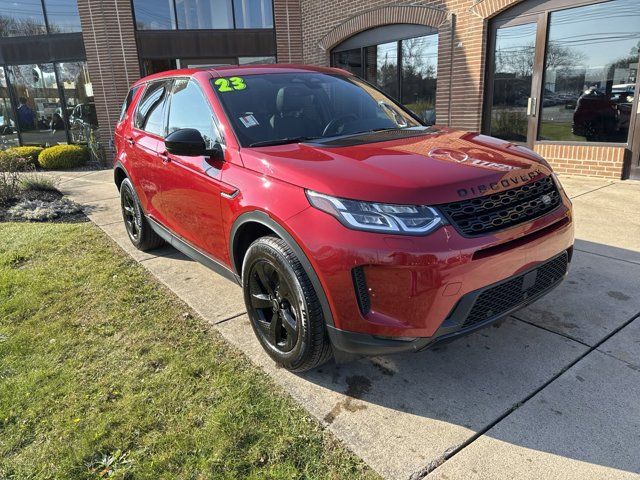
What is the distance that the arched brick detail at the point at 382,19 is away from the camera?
9367 mm

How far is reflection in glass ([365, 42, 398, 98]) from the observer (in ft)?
35.7

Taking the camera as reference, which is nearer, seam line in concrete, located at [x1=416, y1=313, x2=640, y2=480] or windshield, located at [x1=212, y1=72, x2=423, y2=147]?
seam line in concrete, located at [x1=416, y1=313, x2=640, y2=480]

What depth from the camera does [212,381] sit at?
2.81 meters

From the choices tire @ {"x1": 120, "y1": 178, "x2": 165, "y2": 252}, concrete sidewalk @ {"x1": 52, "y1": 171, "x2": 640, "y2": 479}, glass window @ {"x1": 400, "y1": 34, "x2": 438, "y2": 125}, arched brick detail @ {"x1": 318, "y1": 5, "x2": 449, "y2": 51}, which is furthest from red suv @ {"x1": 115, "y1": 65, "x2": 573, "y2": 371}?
glass window @ {"x1": 400, "y1": 34, "x2": 438, "y2": 125}

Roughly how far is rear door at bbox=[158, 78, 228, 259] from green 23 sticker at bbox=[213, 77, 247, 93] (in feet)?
0.47

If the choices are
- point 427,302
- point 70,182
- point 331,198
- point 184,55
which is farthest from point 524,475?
point 184,55

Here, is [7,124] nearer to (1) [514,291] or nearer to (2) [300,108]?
(2) [300,108]

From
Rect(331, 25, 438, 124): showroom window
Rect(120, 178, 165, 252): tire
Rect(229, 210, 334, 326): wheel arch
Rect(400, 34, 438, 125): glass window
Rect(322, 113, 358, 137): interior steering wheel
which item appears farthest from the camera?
Rect(331, 25, 438, 124): showroom window

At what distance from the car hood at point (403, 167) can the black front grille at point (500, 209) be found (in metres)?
0.04

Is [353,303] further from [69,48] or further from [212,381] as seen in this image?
[69,48]

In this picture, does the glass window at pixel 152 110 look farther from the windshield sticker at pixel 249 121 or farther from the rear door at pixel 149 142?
the windshield sticker at pixel 249 121

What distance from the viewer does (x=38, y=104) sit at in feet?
46.4

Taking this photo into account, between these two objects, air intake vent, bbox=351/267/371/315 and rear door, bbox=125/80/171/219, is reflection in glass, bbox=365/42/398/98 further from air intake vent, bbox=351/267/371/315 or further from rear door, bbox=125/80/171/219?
air intake vent, bbox=351/267/371/315

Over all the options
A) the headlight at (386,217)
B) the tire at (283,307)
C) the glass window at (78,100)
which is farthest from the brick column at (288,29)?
the headlight at (386,217)
